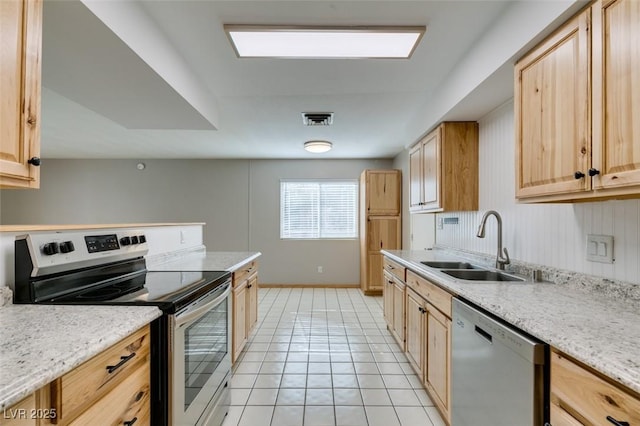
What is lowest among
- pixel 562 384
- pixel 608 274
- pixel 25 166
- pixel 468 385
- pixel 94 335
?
pixel 468 385

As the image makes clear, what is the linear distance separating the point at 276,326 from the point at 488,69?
10.5ft

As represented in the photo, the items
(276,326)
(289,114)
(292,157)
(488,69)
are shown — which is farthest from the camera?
(292,157)

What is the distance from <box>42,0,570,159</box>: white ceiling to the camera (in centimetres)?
156

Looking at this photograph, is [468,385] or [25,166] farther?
[468,385]

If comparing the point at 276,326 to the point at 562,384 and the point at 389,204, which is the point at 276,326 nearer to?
the point at 389,204

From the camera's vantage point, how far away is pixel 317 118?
325 centimetres

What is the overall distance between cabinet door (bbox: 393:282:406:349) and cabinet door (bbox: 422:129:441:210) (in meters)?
0.83

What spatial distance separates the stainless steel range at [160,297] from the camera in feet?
4.04

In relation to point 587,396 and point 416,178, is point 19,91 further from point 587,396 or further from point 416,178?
point 416,178

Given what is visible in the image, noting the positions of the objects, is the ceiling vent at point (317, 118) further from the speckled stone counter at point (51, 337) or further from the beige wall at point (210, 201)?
the speckled stone counter at point (51, 337)

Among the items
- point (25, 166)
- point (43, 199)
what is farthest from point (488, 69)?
point (43, 199)

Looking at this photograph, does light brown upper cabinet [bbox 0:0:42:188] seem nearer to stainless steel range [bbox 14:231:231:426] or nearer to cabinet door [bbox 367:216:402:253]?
stainless steel range [bbox 14:231:231:426]

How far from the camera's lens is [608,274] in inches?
55.3

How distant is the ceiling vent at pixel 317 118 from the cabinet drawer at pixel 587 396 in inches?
109
